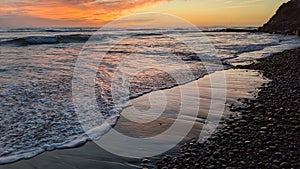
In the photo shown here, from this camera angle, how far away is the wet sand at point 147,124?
4.34 metres

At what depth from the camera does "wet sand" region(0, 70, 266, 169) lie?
434 cm

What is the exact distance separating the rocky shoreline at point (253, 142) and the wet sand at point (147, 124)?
1.45 ft

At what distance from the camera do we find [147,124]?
6.14 m

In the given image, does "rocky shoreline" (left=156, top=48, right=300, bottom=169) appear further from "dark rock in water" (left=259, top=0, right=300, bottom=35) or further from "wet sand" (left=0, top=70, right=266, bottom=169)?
"dark rock in water" (left=259, top=0, right=300, bottom=35)

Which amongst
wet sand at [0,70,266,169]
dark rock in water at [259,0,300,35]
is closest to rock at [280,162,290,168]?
wet sand at [0,70,266,169]

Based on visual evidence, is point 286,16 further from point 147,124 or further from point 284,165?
point 284,165

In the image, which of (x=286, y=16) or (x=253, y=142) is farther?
(x=286, y=16)

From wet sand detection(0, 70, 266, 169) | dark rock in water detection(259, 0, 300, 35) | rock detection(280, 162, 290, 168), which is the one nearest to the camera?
rock detection(280, 162, 290, 168)

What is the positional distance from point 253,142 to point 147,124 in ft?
7.73

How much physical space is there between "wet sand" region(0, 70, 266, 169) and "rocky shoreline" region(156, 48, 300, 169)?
44 cm

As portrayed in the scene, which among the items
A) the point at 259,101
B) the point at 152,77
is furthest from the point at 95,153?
the point at 152,77

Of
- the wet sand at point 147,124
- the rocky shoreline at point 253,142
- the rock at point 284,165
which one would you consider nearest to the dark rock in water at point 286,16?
the wet sand at point 147,124

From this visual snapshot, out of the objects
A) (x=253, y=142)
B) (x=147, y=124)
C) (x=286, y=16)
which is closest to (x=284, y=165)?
(x=253, y=142)

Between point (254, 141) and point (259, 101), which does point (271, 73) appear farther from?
point (254, 141)
